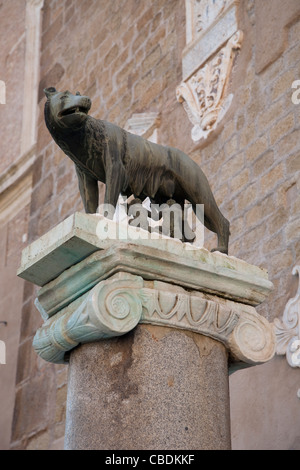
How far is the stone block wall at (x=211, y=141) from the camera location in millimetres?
5453

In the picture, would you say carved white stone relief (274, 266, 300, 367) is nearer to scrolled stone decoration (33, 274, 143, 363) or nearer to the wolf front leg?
the wolf front leg

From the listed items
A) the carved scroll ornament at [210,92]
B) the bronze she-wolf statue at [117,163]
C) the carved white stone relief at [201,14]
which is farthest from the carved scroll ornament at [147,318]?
the carved white stone relief at [201,14]

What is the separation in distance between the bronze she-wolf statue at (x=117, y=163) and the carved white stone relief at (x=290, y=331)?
1579mm

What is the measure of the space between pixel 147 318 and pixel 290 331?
90.0 inches

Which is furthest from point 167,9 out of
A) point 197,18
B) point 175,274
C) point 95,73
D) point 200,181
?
point 175,274

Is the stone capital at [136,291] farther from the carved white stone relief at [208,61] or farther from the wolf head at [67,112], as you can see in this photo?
the carved white stone relief at [208,61]

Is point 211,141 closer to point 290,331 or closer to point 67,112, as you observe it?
point 290,331

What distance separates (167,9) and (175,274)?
16.6 feet

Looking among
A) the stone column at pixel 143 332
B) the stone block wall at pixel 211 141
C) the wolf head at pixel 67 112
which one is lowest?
the stone column at pixel 143 332

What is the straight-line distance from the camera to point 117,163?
3619 millimetres

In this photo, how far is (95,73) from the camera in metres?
8.87

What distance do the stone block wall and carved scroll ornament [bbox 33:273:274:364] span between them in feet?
6.00

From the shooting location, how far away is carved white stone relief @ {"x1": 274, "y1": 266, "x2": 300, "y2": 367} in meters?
5.19

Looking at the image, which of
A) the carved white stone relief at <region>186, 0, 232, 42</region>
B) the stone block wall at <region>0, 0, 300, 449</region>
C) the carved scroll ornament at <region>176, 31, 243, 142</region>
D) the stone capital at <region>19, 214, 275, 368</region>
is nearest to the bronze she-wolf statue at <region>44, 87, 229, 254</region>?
the stone capital at <region>19, 214, 275, 368</region>
